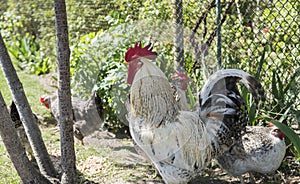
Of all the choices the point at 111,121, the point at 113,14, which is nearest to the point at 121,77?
the point at 111,121

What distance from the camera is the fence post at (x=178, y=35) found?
488cm

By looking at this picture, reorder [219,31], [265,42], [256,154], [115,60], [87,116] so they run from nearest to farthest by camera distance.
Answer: [256,154] → [219,31] → [265,42] → [87,116] → [115,60]

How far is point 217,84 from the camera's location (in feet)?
11.9

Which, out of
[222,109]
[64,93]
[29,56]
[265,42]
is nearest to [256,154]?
[222,109]

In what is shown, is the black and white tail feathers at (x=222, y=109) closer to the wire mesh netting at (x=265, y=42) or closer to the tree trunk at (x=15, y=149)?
the wire mesh netting at (x=265, y=42)

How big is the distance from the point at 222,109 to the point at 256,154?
0.53m

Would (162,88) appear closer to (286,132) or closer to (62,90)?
(62,90)

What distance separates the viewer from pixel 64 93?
10.9ft

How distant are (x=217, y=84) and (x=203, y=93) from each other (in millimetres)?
150

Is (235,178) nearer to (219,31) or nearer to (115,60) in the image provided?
(219,31)

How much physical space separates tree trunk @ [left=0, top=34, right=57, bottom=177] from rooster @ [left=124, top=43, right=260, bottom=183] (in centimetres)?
90

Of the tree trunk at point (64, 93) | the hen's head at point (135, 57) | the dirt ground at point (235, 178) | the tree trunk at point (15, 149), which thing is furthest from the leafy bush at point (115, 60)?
the tree trunk at point (15, 149)

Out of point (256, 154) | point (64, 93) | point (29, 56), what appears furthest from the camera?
point (29, 56)

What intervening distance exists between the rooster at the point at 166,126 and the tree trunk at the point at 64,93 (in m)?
0.55
